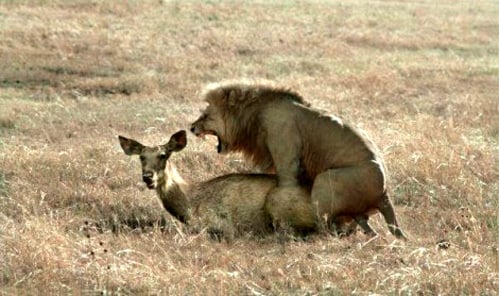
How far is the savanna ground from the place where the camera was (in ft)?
22.8

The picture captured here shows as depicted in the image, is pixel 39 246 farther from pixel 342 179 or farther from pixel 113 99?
pixel 113 99

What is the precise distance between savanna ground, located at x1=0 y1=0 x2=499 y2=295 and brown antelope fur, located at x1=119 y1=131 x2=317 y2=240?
31 cm

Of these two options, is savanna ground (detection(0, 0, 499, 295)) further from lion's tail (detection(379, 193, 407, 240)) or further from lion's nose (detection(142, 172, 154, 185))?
lion's nose (detection(142, 172, 154, 185))

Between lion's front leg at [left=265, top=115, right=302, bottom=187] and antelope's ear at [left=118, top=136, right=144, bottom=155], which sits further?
antelope's ear at [left=118, top=136, right=144, bottom=155]

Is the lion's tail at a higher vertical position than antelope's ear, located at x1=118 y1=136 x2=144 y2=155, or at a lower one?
lower

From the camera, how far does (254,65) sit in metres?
22.4

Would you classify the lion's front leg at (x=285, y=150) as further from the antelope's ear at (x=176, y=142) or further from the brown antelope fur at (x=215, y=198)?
the antelope's ear at (x=176, y=142)

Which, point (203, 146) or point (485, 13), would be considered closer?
point (203, 146)

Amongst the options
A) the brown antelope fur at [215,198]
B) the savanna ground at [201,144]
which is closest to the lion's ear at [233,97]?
the brown antelope fur at [215,198]

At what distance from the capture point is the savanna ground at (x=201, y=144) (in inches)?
273

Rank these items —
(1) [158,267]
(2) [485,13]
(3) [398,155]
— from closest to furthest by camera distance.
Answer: (1) [158,267], (3) [398,155], (2) [485,13]

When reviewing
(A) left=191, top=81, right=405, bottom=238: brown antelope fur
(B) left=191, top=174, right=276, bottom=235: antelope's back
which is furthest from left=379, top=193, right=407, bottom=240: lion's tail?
(B) left=191, top=174, right=276, bottom=235: antelope's back

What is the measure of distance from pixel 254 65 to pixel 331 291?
1605cm

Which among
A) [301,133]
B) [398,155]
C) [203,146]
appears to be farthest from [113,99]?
[301,133]
